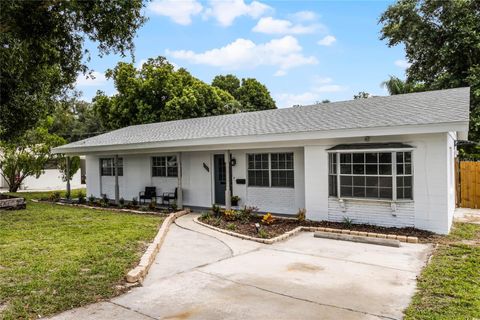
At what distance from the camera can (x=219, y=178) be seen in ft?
41.6

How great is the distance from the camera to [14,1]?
3988mm

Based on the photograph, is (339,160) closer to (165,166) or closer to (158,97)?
(165,166)

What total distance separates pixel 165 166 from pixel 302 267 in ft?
30.0

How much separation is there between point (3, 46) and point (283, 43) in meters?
17.8

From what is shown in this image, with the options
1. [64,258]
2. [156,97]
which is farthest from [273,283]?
[156,97]

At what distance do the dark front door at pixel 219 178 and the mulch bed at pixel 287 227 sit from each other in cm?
219

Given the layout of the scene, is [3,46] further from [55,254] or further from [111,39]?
[55,254]

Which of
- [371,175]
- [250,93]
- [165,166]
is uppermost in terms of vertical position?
[250,93]

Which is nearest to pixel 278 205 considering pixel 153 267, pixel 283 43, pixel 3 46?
pixel 153 267

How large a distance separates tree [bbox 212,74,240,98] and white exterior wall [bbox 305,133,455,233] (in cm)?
2822

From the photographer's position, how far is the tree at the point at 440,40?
17.7 meters

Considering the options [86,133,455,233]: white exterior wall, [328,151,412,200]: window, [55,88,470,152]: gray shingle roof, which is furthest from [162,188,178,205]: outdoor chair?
[328,151,412,200]: window

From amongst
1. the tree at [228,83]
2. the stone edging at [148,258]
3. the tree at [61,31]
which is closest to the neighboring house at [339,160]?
the stone edging at [148,258]

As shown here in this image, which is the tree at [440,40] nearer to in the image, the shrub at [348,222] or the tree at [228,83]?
the shrub at [348,222]
